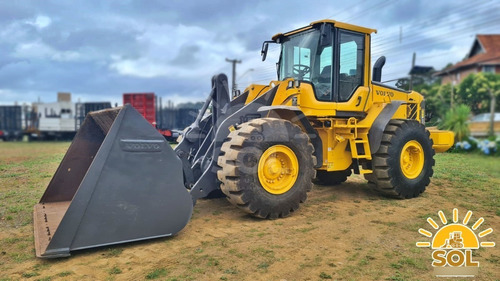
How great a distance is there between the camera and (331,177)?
7910 millimetres

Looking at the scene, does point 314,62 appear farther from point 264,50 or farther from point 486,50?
point 486,50

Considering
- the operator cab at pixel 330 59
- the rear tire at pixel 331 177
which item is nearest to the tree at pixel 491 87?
the operator cab at pixel 330 59

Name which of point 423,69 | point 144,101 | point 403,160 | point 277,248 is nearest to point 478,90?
point 423,69

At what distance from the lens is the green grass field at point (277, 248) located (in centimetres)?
347

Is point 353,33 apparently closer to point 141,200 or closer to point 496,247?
point 496,247

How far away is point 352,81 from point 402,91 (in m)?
1.55

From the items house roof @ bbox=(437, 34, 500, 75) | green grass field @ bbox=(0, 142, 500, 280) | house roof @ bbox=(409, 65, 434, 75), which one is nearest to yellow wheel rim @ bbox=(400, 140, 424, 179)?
green grass field @ bbox=(0, 142, 500, 280)

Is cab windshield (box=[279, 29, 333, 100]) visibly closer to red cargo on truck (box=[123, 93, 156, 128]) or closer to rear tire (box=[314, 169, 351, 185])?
rear tire (box=[314, 169, 351, 185])

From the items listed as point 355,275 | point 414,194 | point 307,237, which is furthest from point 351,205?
point 355,275

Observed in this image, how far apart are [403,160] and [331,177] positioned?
5.14 feet

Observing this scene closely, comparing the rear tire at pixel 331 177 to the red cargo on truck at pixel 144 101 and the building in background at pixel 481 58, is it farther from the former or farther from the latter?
the red cargo on truck at pixel 144 101

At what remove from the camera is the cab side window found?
6387 millimetres

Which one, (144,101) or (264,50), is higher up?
(264,50)

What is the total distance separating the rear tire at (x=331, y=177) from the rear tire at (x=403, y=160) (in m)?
1.16
